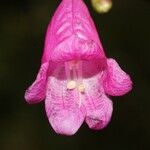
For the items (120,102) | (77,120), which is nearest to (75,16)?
(77,120)

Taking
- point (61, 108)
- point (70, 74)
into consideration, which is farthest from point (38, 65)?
point (61, 108)

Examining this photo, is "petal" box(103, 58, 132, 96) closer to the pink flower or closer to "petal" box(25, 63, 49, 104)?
the pink flower

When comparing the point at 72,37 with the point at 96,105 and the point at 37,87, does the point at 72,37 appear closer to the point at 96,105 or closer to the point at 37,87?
the point at 37,87

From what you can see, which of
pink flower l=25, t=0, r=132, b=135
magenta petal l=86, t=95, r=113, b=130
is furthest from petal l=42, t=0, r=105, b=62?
magenta petal l=86, t=95, r=113, b=130

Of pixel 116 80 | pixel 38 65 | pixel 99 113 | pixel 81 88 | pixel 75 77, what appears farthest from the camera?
pixel 38 65

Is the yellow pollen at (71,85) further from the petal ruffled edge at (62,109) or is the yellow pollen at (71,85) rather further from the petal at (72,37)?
the petal at (72,37)

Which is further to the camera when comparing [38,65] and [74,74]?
[38,65]

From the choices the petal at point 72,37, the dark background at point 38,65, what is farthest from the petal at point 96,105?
the dark background at point 38,65
